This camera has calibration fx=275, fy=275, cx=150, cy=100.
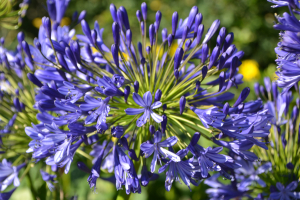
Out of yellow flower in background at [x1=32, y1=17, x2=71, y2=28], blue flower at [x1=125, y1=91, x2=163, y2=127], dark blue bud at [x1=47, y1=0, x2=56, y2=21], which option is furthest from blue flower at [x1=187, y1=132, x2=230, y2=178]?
yellow flower in background at [x1=32, y1=17, x2=71, y2=28]

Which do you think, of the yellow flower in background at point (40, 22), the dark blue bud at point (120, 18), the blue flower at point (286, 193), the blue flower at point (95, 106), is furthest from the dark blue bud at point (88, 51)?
the yellow flower in background at point (40, 22)

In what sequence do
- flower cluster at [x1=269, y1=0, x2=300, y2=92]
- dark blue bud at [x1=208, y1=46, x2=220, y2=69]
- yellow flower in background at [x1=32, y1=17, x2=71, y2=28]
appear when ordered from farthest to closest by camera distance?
yellow flower in background at [x1=32, y1=17, x2=71, y2=28] → dark blue bud at [x1=208, y1=46, x2=220, y2=69] → flower cluster at [x1=269, y1=0, x2=300, y2=92]

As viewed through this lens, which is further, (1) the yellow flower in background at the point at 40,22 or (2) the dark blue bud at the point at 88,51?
(1) the yellow flower in background at the point at 40,22

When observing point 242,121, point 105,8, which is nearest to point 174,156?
point 242,121

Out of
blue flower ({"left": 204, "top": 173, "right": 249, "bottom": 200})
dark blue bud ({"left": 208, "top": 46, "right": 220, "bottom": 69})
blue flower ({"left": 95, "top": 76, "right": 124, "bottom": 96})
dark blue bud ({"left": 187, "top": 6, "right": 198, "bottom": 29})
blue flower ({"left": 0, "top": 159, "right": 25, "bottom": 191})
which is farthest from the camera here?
blue flower ({"left": 204, "top": 173, "right": 249, "bottom": 200})

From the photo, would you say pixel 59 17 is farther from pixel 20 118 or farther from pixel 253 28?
pixel 253 28

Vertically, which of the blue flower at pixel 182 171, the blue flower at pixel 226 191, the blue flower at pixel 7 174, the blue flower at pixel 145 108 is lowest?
the blue flower at pixel 226 191

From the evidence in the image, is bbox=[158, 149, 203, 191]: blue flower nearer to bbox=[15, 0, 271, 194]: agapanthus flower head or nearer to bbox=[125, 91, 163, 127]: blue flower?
bbox=[15, 0, 271, 194]: agapanthus flower head

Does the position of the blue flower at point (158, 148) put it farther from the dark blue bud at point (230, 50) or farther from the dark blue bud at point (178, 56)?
the dark blue bud at point (230, 50)

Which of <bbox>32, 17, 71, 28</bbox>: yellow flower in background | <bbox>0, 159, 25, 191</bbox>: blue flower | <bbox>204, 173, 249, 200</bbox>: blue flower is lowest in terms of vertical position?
<bbox>32, 17, 71, 28</bbox>: yellow flower in background

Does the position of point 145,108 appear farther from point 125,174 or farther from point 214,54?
point 214,54
